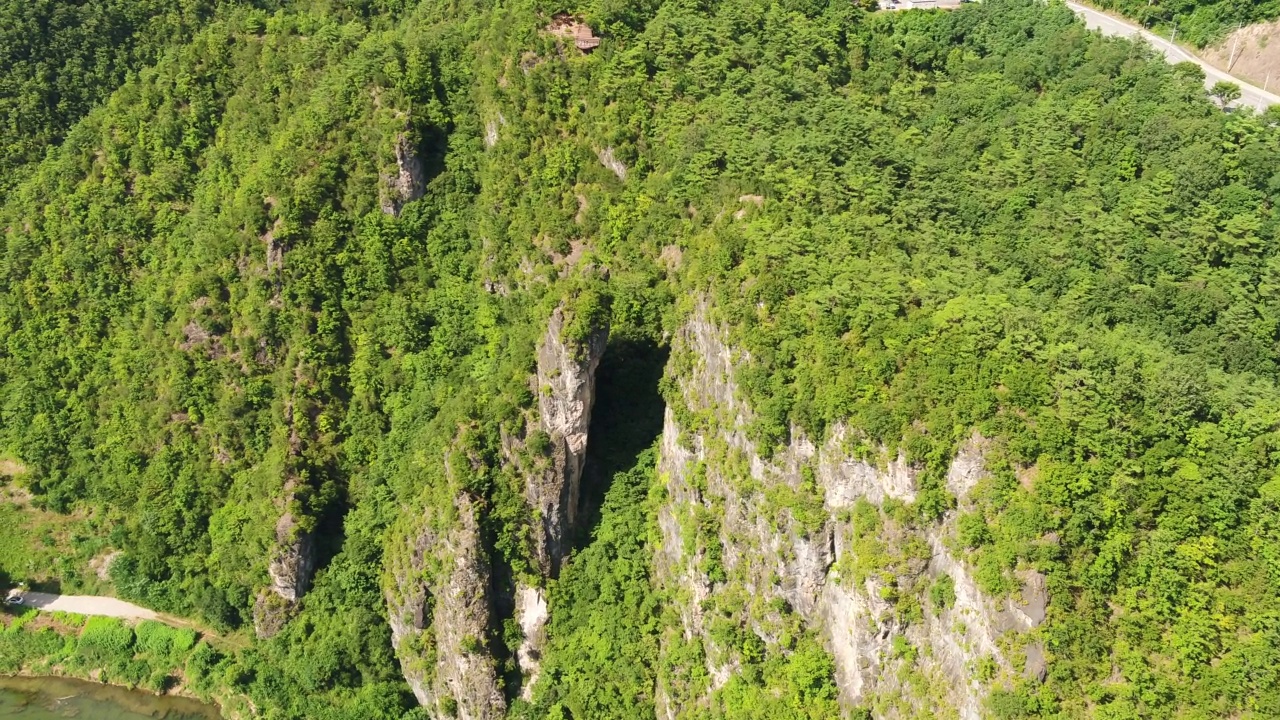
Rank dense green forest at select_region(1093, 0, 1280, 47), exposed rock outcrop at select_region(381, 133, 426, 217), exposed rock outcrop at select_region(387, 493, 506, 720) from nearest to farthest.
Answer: exposed rock outcrop at select_region(387, 493, 506, 720), dense green forest at select_region(1093, 0, 1280, 47), exposed rock outcrop at select_region(381, 133, 426, 217)

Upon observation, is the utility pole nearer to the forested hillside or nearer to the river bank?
the forested hillside

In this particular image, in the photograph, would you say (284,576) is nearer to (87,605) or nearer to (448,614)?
(448,614)

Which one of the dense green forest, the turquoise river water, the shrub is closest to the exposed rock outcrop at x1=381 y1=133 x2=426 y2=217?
the shrub

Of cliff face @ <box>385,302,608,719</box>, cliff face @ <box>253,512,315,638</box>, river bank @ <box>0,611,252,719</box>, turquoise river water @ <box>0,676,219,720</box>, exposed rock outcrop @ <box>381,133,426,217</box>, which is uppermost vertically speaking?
exposed rock outcrop @ <box>381,133,426,217</box>

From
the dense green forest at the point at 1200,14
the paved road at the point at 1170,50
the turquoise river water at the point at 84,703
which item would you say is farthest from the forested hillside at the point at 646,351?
the paved road at the point at 1170,50

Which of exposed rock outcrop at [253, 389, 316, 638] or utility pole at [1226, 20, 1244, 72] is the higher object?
utility pole at [1226, 20, 1244, 72]

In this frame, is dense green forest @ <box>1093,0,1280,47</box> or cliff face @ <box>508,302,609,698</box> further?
dense green forest @ <box>1093,0,1280,47</box>
